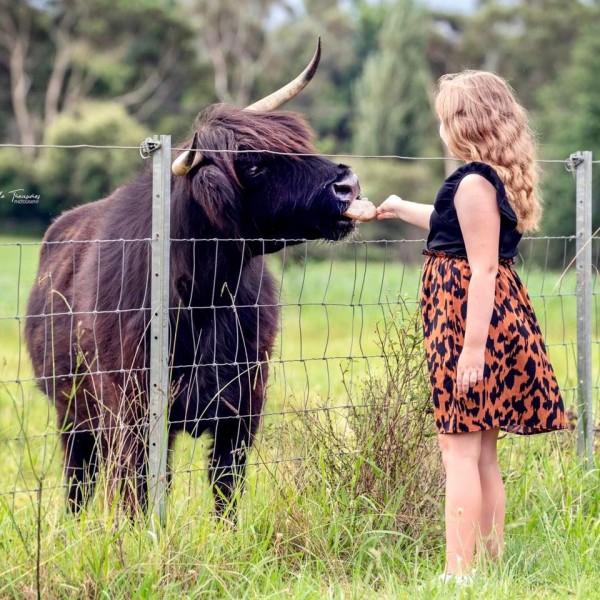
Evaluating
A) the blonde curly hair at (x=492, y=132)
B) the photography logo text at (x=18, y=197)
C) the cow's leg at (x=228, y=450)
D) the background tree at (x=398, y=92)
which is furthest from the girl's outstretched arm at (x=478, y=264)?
the background tree at (x=398, y=92)

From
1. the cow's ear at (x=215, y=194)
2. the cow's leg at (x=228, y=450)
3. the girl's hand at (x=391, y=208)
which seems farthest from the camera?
the cow's leg at (x=228, y=450)

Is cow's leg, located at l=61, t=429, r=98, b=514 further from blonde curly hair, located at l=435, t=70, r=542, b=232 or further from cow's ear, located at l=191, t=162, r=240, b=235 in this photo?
blonde curly hair, located at l=435, t=70, r=542, b=232

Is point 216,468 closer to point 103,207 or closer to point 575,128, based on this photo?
point 103,207

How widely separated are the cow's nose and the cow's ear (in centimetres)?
48

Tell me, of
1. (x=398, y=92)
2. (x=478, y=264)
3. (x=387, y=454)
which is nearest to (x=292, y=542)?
(x=387, y=454)

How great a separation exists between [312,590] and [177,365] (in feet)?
4.55

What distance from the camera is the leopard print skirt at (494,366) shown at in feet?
12.4

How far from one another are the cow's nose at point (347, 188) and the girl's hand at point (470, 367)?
3.74 feet

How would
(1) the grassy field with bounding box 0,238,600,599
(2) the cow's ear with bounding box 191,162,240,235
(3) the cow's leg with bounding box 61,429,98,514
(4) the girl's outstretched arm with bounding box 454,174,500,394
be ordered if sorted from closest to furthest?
1. (1) the grassy field with bounding box 0,238,600,599
2. (4) the girl's outstretched arm with bounding box 454,174,500,394
3. (2) the cow's ear with bounding box 191,162,240,235
4. (3) the cow's leg with bounding box 61,429,98,514

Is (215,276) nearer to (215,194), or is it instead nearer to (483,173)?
(215,194)

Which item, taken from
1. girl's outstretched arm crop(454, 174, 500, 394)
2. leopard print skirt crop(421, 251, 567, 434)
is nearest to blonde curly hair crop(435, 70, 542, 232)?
girl's outstretched arm crop(454, 174, 500, 394)

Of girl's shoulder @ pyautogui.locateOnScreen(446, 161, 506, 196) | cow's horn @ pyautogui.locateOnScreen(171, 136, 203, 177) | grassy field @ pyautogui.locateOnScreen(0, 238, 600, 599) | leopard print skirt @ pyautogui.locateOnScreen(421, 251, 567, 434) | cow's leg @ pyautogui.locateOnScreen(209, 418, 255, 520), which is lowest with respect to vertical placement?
grassy field @ pyautogui.locateOnScreen(0, 238, 600, 599)

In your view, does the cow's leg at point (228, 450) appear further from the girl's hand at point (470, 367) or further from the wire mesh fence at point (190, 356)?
the girl's hand at point (470, 367)

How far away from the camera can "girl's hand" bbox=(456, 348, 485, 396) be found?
368cm
